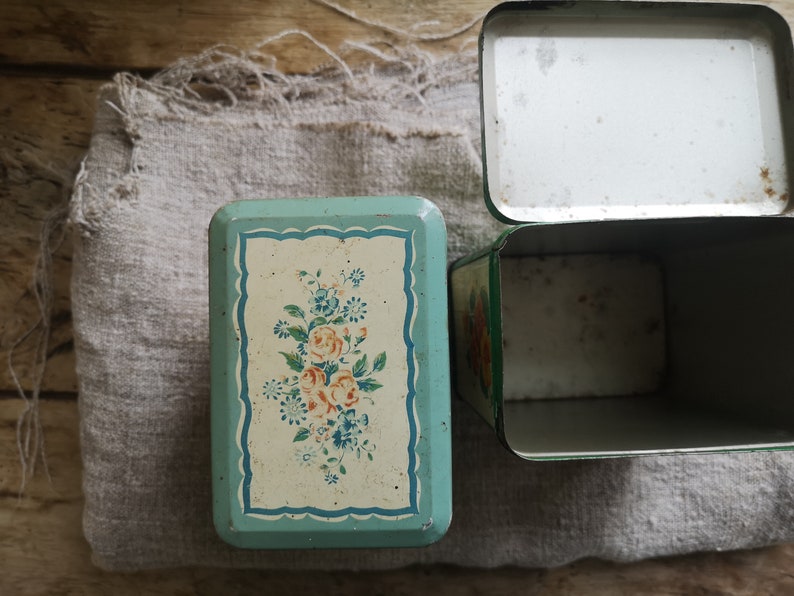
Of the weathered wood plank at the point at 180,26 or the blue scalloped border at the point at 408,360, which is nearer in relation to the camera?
the blue scalloped border at the point at 408,360

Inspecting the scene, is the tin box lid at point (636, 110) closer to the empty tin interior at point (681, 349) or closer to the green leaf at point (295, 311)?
the empty tin interior at point (681, 349)

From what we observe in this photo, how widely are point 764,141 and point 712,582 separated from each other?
0.43 metres

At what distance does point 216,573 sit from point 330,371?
12.0 inches

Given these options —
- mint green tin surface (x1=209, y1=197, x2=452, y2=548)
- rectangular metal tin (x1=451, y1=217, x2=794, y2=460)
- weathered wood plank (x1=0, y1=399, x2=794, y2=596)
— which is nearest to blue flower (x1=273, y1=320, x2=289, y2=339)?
mint green tin surface (x1=209, y1=197, x2=452, y2=548)

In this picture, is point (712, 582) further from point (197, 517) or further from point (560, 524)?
point (197, 517)

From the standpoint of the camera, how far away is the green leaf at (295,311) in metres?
0.49

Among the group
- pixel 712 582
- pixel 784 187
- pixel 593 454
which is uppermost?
pixel 784 187

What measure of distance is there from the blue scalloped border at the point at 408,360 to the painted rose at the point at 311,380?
0.14 ft

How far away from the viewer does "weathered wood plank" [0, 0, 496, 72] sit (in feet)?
2.23

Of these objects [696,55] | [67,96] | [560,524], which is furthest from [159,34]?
[560,524]

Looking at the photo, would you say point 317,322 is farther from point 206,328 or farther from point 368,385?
point 206,328

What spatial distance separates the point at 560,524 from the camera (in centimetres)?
64

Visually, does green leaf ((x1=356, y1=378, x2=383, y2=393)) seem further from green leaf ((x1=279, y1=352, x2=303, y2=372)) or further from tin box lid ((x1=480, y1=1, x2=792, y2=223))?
tin box lid ((x1=480, y1=1, x2=792, y2=223))

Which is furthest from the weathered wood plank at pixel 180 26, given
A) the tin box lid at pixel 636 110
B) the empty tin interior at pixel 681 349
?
the empty tin interior at pixel 681 349
